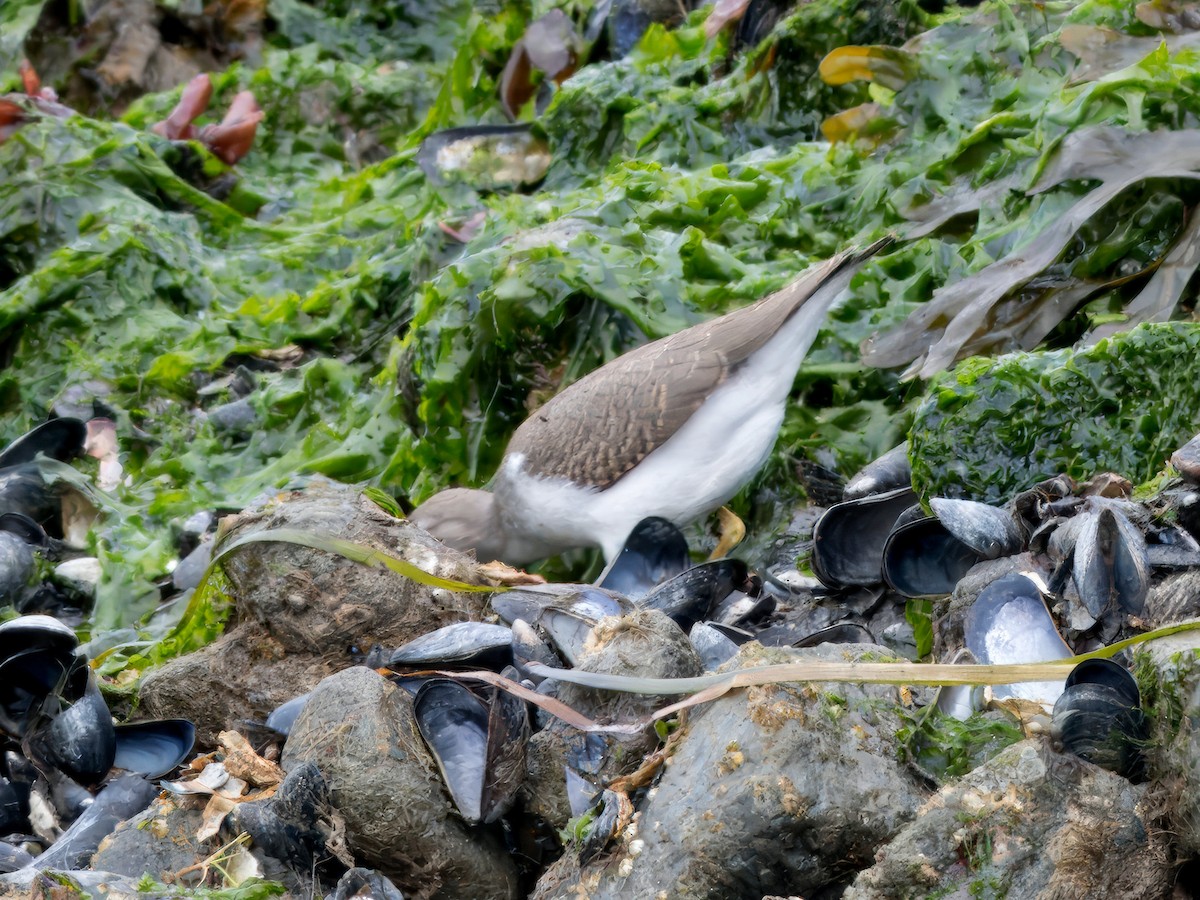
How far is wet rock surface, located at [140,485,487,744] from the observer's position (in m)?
3.14

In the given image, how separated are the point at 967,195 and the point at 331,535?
8.48ft

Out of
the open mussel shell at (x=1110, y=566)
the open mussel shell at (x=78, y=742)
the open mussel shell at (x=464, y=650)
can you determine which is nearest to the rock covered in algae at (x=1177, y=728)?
the open mussel shell at (x=1110, y=566)

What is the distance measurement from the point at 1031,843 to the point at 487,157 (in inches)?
199

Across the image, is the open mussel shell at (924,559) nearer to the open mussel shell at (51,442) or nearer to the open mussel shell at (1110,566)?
the open mussel shell at (1110,566)

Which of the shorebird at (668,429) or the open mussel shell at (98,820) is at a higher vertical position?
the open mussel shell at (98,820)

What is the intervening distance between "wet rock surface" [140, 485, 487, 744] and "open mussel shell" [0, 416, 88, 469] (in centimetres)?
236

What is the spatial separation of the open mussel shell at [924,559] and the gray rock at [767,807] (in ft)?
3.13

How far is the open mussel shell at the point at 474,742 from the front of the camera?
244 cm

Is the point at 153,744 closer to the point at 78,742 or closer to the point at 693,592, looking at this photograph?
the point at 78,742

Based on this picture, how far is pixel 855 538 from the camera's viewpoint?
11.2ft

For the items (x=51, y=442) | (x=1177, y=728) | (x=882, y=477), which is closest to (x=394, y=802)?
(x=1177, y=728)

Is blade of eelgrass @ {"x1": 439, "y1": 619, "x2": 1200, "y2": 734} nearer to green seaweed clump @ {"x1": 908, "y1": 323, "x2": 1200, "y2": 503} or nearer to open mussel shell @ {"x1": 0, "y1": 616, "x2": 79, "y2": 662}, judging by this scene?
green seaweed clump @ {"x1": 908, "y1": 323, "x2": 1200, "y2": 503}

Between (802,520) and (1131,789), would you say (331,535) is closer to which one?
(802,520)

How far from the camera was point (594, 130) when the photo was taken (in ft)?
20.0
